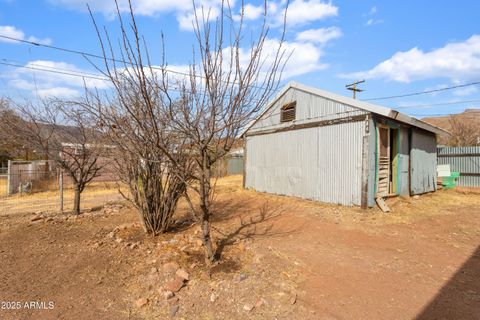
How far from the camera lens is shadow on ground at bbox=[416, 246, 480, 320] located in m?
3.01

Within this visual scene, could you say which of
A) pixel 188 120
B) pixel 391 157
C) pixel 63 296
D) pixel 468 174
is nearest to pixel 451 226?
pixel 391 157

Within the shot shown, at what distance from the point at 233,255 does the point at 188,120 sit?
2.29 m

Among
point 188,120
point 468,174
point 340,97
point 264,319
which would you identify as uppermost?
point 340,97

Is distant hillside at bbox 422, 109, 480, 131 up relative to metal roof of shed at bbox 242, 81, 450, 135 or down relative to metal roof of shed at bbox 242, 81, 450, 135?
up

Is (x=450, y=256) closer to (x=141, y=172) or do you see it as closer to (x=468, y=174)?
(x=141, y=172)

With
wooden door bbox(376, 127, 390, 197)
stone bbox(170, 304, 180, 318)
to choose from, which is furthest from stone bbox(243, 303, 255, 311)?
wooden door bbox(376, 127, 390, 197)

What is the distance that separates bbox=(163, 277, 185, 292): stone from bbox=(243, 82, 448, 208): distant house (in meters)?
5.45

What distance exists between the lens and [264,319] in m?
2.90

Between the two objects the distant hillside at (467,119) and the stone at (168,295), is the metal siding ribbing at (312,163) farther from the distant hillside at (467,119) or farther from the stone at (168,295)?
the distant hillside at (467,119)

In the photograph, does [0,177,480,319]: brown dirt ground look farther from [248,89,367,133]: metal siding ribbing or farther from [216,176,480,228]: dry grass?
[248,89,367,133]: metal siding ribbing

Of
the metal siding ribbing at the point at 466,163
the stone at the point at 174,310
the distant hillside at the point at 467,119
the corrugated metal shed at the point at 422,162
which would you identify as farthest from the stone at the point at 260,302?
the distant hillside at the point at 467,119

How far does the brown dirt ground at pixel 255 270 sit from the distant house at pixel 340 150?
7.67ft

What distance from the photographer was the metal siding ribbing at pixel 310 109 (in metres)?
9.37

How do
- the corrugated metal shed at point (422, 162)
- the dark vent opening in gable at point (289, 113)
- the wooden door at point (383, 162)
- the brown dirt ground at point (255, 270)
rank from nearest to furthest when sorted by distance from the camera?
1. the brown dirt ground at point (255, 270)
2. the wooden door at point (383, 162)
3. the corrugated metal shed at point (422, 162)
4. the dark vent opening in gable at point (289, 113)
